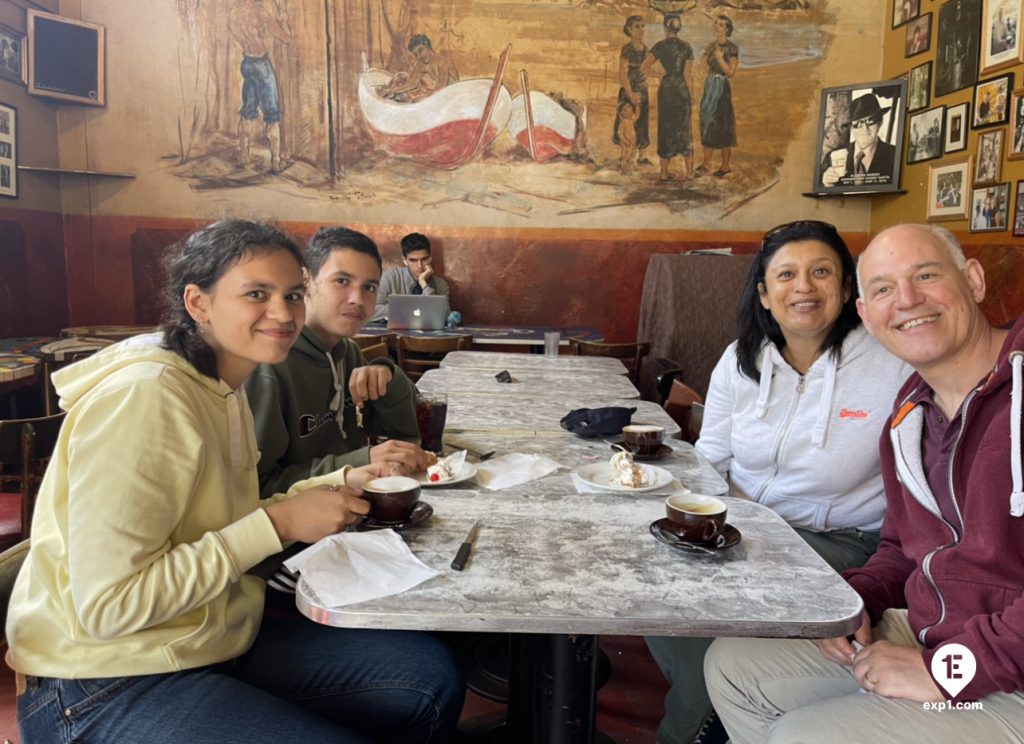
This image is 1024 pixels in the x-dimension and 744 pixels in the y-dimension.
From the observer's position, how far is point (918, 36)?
580 centimetres

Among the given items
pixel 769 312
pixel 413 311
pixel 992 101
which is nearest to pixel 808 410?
pixel 769 312

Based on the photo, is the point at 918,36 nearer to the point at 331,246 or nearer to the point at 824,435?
the point at 824,435

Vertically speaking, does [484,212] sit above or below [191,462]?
above

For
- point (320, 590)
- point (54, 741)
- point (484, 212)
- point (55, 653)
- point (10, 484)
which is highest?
point (484, 212)

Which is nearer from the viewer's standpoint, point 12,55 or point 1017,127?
point 1017,127

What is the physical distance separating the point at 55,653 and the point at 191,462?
0.36 meters

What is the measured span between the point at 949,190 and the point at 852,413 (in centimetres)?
458

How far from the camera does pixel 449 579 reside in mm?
1072

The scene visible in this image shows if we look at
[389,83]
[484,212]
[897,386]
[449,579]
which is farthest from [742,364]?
[389,83]

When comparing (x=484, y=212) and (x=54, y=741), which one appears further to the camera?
(x=484, y=212)

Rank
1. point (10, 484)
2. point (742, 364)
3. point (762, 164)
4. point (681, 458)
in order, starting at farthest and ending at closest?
point (762, 164)
point (10, 484)
point (742, 364)
point (681, 458)

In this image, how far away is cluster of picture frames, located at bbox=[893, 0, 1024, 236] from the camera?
4.66 metres

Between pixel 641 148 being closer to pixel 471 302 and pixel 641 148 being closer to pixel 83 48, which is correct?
pixel 471 302

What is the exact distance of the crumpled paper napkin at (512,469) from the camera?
155 centimetres
